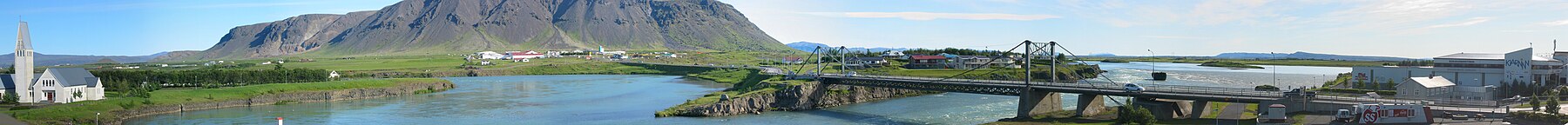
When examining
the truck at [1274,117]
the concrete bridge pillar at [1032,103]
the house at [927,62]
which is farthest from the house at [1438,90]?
the house at [927,62]

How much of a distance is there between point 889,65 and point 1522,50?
56626 mm

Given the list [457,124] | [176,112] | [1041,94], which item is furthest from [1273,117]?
[176,112]

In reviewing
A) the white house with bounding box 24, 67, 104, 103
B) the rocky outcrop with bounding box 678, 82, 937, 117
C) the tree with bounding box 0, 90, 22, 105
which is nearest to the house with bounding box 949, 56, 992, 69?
the rocky outcrop with bounding box 678, 82, 937, 117

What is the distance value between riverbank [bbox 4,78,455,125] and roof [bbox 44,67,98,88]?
1.02 metres

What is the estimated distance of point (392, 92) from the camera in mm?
76375

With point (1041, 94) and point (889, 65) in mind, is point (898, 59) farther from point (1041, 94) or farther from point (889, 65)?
point (1041, 94)

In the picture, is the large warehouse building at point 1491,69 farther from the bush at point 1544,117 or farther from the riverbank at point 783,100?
the riverbank at point 783,100

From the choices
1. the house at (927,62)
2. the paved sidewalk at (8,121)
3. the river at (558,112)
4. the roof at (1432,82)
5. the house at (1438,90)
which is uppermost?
the house at (927,62)

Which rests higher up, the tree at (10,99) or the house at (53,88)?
the house at (53,88)

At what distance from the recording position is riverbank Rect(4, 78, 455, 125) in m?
49.6

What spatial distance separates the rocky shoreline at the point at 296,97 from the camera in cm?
5442

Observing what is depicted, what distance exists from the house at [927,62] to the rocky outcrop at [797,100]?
122ft

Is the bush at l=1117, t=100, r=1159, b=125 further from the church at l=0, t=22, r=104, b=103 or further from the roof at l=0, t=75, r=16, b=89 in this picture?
the roof at l=0, t=75, r=16, b=89

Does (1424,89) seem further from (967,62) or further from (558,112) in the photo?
(967,62)
